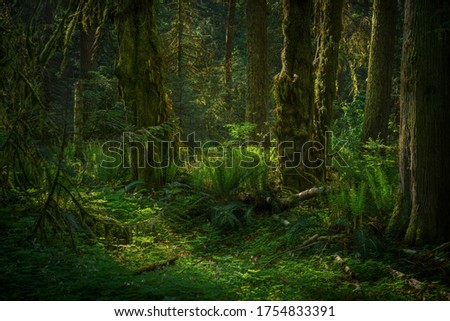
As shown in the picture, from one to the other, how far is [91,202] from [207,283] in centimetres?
238

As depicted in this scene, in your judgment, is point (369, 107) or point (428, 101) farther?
point (369, 107)

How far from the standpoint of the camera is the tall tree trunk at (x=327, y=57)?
9.13 metres

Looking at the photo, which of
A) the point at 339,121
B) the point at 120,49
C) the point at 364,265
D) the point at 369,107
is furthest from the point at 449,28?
the point at 339,121

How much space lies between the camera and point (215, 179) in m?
7.21

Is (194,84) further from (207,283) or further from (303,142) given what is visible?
(207,283)

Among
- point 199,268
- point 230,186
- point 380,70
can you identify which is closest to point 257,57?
point 380,70

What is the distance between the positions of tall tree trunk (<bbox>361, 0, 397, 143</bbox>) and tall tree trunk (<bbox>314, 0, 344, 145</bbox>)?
2.49m

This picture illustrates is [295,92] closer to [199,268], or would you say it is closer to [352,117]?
[199,268]

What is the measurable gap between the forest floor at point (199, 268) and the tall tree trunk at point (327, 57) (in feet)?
13.2

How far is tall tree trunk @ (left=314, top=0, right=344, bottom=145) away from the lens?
9133 mm

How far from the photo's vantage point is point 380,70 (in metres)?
11.4

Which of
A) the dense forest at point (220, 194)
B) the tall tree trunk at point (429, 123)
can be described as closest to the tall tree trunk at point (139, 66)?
the dense forest at point (220, 194)

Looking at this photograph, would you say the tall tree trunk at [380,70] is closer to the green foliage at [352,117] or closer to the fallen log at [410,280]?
the green foliage at [352,117]

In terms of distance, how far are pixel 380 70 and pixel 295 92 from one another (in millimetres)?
5018
